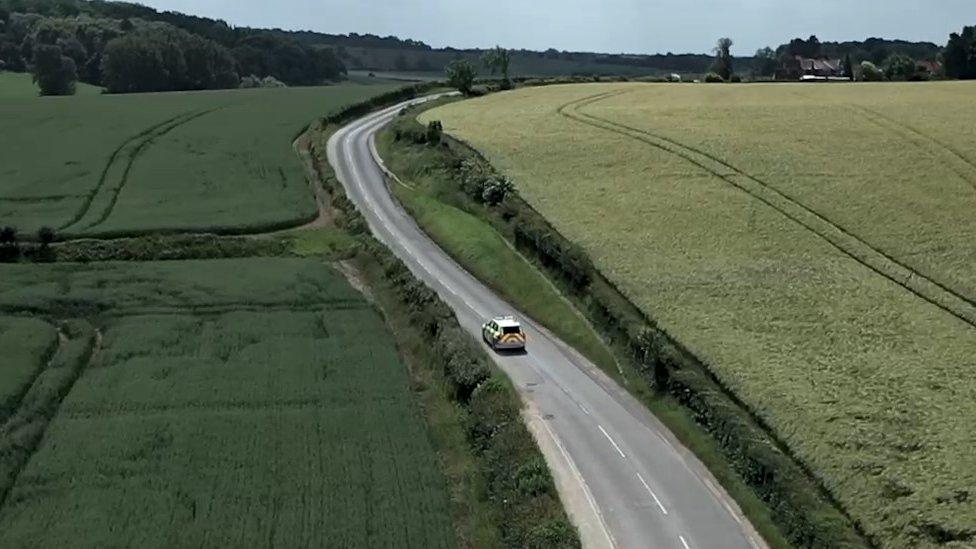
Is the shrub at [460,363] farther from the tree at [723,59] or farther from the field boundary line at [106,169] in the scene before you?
the tree at [723,59]

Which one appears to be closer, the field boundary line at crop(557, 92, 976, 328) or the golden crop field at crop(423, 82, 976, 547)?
the golden crop field at crop(423, 82, 976, 547)

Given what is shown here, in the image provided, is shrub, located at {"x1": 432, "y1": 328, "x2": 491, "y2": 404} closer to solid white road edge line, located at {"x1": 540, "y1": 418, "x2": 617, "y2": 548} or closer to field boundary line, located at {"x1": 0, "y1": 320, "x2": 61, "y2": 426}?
solid white road edge line, located at {"x1": 540, "y1": 418, "x2": 617, "y2": 548}

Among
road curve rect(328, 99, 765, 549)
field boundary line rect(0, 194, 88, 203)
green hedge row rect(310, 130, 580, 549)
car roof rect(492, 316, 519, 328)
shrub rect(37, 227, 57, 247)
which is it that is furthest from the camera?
field boundary line rect(0, 194, 88, 203)

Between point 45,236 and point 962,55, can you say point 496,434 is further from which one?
point 962,55

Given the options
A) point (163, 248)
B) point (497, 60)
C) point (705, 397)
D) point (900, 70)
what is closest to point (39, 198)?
point (163, 248)

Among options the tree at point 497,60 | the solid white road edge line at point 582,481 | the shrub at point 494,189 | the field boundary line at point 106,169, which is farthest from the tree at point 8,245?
the tree at point 497,60

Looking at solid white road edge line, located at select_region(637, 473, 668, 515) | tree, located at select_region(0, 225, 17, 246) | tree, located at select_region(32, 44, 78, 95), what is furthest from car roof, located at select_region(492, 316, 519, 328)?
tree, located at select_region(32, 44, 78, 95)

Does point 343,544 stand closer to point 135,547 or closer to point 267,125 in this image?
point 135,547
